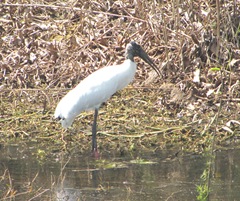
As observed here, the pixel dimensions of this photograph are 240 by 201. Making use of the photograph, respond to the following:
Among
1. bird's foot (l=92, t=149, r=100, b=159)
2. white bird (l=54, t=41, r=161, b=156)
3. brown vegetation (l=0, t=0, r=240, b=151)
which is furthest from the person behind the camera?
brown vegetation (l=0, t=0, r=240, b=151)

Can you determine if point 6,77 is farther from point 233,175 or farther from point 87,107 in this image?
point 233,175

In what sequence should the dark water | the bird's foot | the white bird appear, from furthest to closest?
the white bird
the bird's foot
the dark water

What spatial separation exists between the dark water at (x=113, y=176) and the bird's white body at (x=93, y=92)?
643mm

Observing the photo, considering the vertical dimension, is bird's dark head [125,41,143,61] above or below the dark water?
above

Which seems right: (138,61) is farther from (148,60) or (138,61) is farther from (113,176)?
(113,176)

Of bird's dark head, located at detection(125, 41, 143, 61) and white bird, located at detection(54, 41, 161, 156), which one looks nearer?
white bird, located at detection(54, 41, 161, 156)

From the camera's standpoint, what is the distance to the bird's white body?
9.34 metres

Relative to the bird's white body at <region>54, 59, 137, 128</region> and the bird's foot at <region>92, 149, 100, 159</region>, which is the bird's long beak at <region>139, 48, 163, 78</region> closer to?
the bird's white body at <region>54, 59, 137, 128</region>

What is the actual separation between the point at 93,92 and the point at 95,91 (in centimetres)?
4

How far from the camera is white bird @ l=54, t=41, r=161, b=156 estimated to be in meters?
9.32

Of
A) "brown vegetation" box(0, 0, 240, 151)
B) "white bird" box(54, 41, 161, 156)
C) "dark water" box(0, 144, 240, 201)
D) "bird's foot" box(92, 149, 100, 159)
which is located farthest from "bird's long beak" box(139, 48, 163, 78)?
"bird's foot" box(92, 149, 100, 159)

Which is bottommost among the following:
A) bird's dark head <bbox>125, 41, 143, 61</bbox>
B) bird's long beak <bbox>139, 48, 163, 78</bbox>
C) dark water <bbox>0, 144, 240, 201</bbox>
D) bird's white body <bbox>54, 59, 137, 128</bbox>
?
dark water <bbox>0, 144, 240, 201</bbox>

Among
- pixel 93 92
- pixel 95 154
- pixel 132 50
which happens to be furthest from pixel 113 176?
pixel 132 50

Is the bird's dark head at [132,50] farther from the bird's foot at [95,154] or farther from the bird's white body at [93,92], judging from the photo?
the bird's foot at [95,154]
